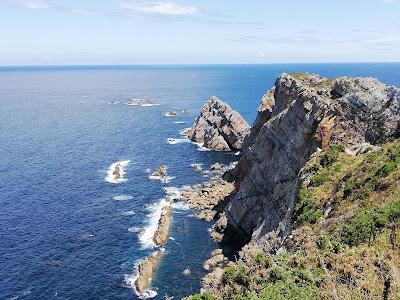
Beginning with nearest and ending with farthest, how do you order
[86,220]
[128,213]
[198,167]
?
[86,220], [128,213], [198,167]

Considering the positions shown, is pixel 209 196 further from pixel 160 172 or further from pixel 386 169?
pixel 386 169

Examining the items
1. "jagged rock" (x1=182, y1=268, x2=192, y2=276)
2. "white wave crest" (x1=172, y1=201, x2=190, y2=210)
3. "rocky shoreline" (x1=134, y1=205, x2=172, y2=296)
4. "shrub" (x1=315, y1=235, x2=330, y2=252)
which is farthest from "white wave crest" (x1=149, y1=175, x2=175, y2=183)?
"shrub" (x1=315, y1=235, x2=330, y2=252)

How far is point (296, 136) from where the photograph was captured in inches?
2660

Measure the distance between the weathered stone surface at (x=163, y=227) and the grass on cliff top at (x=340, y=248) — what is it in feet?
129

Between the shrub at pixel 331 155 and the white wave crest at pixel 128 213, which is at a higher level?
the shrub at pixel 331 155

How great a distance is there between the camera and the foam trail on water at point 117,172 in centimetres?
11694

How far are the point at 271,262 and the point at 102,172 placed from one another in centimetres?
9724

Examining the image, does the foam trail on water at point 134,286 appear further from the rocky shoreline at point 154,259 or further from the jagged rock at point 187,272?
the jagged rock at point 187,272

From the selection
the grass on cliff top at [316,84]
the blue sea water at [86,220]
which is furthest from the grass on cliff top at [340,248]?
the grass on cliff top at [316,84]

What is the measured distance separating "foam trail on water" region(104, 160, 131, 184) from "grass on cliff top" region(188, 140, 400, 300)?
250ft

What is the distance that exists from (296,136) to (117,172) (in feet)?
217

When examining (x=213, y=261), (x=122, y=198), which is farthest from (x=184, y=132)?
(x=213, y=261)

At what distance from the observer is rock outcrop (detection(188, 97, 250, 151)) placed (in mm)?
149750

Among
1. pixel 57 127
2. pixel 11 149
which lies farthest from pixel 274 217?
pixel 57 127
